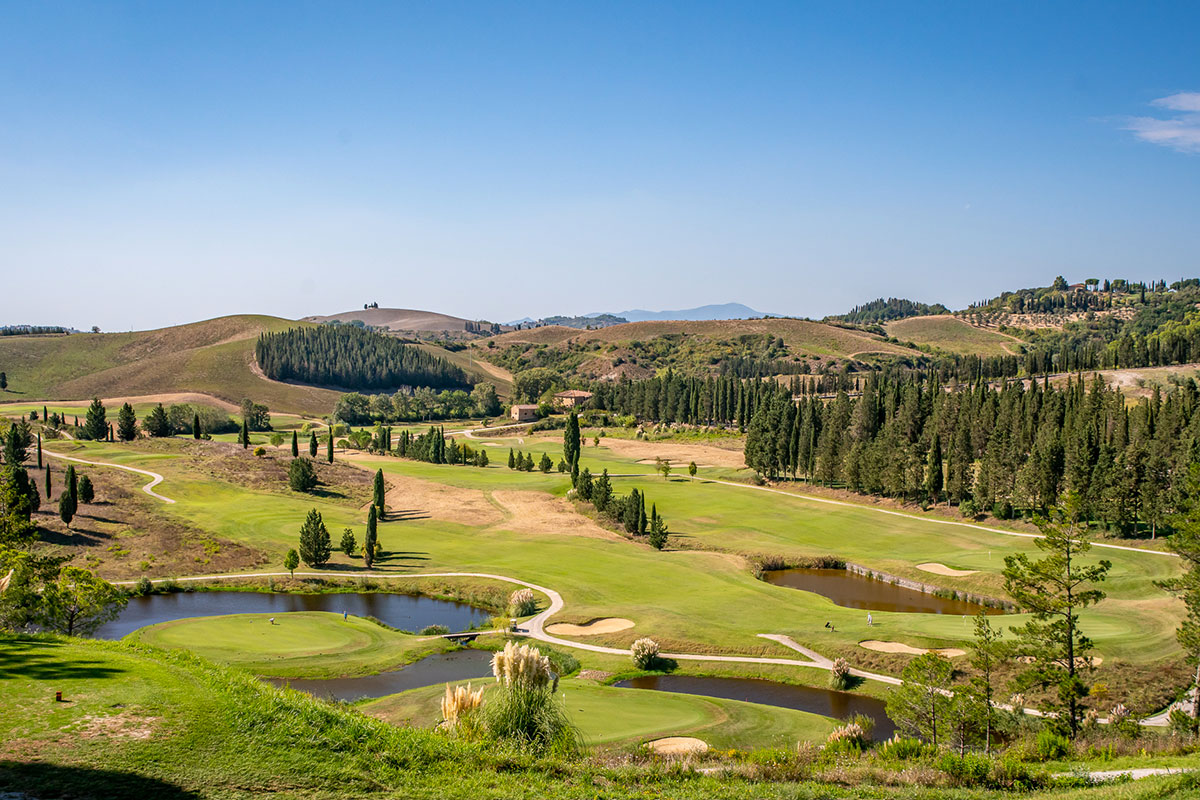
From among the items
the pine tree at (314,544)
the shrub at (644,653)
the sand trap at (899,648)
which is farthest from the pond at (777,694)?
the pine tree at (314,544)

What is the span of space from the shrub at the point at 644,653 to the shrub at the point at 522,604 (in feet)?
35.9

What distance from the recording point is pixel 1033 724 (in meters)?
29.9

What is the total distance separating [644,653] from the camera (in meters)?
39.6

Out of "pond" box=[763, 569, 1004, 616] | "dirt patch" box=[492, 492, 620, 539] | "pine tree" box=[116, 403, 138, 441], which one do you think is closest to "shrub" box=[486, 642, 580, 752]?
"pond" box=[763, 569, 1004, 616]

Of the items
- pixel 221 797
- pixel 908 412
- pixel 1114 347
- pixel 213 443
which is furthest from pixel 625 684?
pixel 1114 347

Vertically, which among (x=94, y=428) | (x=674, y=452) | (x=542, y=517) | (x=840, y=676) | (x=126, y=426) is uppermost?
(x=126, y=426)

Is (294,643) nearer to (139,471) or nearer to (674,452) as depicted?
(139,471)

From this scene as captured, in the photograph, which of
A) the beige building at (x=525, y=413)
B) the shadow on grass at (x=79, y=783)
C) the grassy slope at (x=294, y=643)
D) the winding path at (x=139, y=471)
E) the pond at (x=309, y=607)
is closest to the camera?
the shadow on grass at (x=79, y=783)

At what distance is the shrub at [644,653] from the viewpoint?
39.6 metres

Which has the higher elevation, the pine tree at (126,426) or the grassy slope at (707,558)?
the pine tree at (126,426)

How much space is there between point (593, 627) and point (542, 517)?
106ft

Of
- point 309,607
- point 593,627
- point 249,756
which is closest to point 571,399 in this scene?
point 309,607

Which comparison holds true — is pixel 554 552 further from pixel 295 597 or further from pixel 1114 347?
pixel 1114 347

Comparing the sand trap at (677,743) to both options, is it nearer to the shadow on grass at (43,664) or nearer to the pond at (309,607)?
the shadow on grass at (43,664)
